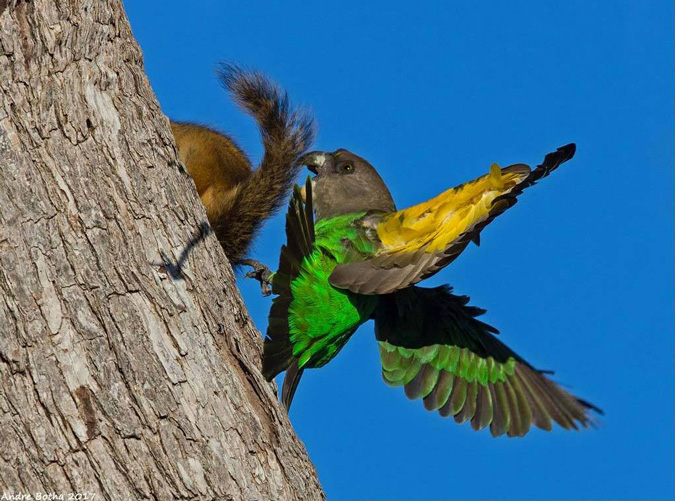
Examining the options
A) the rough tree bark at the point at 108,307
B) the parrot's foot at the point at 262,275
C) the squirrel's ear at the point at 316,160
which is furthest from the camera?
the squirrel's ear at the point at 316,160

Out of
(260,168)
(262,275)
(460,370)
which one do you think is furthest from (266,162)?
(460,370)

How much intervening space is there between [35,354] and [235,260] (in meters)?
1.74

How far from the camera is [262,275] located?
13.6 feet

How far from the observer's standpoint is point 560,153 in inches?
127

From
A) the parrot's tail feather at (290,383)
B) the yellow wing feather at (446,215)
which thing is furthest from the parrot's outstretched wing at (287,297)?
the yellow wing feather at (446,215)

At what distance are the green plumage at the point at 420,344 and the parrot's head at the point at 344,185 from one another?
0.20 m

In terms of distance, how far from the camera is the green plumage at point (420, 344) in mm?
3691

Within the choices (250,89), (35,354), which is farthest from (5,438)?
(250,89)

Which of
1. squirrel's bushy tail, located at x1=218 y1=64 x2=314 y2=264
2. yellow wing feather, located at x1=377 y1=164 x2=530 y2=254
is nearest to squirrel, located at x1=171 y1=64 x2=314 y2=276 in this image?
squirrel's bushy tail, located at x1=218 y1=64 x2=314 y2=264

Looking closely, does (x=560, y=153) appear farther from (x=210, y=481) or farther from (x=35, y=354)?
(x=35, y=354)

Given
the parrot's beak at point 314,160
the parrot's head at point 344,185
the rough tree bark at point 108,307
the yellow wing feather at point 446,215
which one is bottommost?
the rough tree bark at point 108,307

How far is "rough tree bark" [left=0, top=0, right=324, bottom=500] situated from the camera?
2.92 meters

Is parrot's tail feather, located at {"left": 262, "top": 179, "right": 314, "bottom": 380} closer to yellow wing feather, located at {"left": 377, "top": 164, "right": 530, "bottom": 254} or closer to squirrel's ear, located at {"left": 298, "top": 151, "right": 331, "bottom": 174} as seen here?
yellow wing feather, located at {"left": 377, "top": 164, "right": 530, "bottom": 254}

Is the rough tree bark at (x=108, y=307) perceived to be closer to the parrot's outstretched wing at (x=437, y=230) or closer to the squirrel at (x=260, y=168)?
the parrot's outstretched wing at (x=437, y=230)
